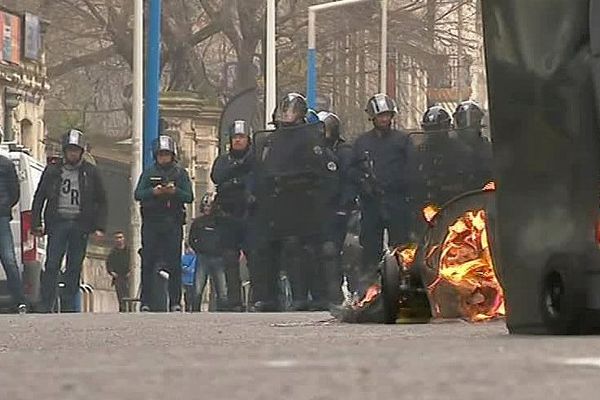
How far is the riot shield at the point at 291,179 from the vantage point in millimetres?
18875

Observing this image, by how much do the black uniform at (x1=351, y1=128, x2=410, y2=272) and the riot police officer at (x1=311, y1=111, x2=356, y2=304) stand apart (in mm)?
181

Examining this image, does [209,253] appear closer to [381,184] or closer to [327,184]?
[327,184]

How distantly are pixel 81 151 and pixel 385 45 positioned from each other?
26.9 meters

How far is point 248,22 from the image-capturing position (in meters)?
46.4

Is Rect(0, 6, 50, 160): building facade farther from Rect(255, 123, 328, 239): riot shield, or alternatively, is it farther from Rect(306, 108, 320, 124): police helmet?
Rect(255, 123, 328, 239): riot shield

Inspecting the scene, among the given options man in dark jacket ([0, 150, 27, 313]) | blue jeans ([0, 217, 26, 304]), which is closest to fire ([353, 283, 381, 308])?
man in dark jacket ([0, 150, 27, 313])

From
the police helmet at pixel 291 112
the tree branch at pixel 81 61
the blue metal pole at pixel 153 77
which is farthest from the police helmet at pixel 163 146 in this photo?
the tree branch at pixel 81 61

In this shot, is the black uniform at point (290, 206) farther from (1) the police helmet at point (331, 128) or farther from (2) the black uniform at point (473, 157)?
(2) the black uniform at point (473, 157)

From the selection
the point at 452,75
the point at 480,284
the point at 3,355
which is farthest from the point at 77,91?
the point at 3,355

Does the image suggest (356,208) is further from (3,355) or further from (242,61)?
(242,61)

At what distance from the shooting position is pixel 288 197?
1927 cm

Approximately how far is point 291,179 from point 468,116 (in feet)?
5.46

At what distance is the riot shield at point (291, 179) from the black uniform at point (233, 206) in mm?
556

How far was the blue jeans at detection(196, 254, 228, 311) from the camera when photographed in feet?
69.8
